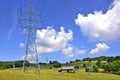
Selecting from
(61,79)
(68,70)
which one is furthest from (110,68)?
(61,79)

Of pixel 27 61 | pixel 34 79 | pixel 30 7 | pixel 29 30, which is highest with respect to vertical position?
pixel 30 7

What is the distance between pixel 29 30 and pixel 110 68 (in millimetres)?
108692

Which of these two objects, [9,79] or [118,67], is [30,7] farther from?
[118,67]

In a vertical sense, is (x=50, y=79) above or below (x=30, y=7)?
below

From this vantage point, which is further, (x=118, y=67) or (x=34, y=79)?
(x=118, y=67)

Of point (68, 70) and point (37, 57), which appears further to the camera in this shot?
point (68, 70)

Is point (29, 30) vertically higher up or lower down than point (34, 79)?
higher up

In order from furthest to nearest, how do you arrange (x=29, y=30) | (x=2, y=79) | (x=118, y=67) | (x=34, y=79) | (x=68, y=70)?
(x=118, y=67), (x=68, y=70), (x=29, y=30), (x=34, y=79), (x=2, y=79)

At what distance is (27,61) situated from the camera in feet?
246

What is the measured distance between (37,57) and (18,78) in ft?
22.6

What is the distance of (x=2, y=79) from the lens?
65000 millimetres

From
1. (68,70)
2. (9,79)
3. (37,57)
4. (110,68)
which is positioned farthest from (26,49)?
(110,68)

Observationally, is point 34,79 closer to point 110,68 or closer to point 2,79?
point 2,79

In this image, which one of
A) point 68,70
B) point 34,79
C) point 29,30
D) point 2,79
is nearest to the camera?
point 2,79
